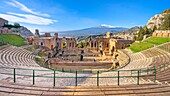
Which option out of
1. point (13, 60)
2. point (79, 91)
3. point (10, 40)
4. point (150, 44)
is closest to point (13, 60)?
point (13, 60)

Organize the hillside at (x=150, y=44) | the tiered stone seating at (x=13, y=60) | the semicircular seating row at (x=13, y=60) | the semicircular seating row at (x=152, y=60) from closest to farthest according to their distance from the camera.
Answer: the semicircular seating row at (x=13, y=60) < the tiered stone seating at (x=13, y=60) < the semicircular seating row at (x=152, y=60) < the hillside at (x=150, y=44)

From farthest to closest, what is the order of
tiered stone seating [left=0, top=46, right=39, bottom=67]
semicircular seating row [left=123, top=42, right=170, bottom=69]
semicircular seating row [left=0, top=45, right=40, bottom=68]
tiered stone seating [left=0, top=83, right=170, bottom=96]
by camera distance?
semicircular seating row [left=123, top=42, right=170, bottom=69] < tiered stone seating [left=0, top=46, right=39, bottom=67] < semicircular seating row [left=0, top=45, right=40, bottom=68] < tiered stone seating [left=0, top=83, right=170, bottom=96]

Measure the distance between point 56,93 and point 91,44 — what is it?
57157 millimetres

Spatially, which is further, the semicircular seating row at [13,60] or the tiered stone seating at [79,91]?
the semicircular seating row at [13,60]

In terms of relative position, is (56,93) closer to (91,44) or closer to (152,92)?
(152,92)

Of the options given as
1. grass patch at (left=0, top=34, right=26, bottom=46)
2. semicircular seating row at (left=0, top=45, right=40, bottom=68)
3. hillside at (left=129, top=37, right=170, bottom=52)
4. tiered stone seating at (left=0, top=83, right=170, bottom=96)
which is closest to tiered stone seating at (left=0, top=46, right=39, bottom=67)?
semicircular seating row at (left=0, top=45, right=40, bottom=68)

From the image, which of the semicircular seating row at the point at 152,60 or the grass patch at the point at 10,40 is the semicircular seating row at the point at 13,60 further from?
the semicircular seating row at the point at 152,60

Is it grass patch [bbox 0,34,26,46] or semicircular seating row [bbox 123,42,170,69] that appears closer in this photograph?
semicircular seating row [bbox 123,42,170,69]

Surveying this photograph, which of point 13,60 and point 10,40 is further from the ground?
point 10,40

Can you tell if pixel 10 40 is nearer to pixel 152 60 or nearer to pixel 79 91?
pixel 152 60

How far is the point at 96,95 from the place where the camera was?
22.3 ft

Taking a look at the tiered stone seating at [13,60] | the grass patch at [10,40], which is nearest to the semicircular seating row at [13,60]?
the tiered stone seating at [13,60]

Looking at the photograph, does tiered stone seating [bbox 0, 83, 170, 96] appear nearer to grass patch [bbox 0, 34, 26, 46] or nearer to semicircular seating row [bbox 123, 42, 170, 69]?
semicircular seating row [bbox 123, 42, 170, 69]

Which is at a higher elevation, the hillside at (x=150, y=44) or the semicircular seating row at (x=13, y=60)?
the hillside at (x=150, y=44)
